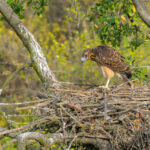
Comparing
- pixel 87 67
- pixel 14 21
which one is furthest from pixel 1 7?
pixel 87 67

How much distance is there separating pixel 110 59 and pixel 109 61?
0.15 ft

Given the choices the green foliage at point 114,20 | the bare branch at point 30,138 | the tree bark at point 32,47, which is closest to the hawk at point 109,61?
the green foliage at point 114,20

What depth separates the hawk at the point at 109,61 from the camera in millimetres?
5961

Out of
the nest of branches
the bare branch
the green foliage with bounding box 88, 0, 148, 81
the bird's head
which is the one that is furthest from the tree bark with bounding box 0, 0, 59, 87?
the bare branch

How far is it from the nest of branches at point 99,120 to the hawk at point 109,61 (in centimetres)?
132

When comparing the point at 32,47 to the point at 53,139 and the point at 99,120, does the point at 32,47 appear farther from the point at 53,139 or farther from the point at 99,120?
the point at 53,139

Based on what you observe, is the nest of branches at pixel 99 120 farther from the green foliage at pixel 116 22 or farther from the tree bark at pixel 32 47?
the green foliage at pixel 116 22

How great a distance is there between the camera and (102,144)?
455cm

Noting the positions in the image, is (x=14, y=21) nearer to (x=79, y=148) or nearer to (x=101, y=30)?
(x=101, y=30)

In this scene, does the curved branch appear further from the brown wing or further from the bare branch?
the brown wing

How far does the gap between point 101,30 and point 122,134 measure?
2.41m

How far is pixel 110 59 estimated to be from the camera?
5996 millimetres

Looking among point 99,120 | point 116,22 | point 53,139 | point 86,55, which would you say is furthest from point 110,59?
point 53,139

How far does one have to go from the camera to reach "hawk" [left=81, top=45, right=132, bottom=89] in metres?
5.96
